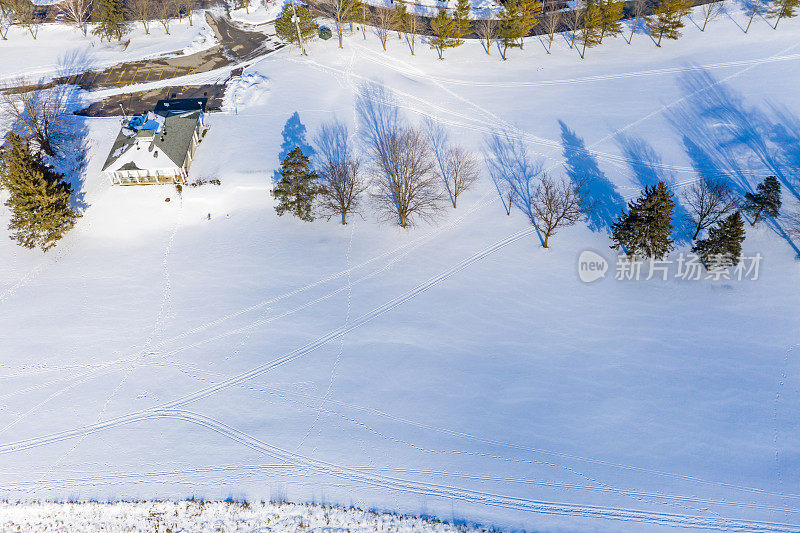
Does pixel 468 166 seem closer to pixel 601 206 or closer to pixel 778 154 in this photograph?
pixel 601 206

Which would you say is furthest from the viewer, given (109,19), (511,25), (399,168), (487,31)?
(487,31)

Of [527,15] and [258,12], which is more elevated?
[258,12]

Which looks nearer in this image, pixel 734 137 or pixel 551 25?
pixel 734 137

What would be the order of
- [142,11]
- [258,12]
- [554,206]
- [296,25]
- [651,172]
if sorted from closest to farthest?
[554,206] → [651,172] → [296,25] → [142,11] → [258,12]

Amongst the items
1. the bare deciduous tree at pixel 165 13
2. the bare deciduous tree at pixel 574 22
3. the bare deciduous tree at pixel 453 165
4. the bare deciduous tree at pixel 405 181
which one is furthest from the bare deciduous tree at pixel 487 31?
the bare deciduous tree at pixel 165 13

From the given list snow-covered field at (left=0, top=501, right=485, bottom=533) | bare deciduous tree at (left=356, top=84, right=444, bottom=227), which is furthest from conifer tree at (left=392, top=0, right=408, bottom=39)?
snow-covered field at (left=0, top=501, right=485, bottom=533)

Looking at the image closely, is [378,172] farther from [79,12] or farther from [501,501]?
[79,12]

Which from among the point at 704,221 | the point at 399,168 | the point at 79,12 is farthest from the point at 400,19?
the point at 704,221

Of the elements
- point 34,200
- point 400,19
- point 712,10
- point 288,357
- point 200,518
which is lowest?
point 200,518

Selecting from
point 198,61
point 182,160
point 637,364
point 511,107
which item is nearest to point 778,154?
point 511,107
